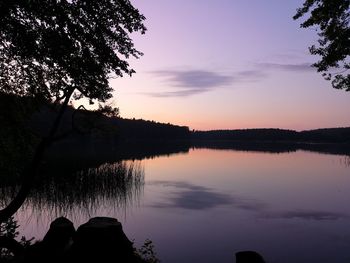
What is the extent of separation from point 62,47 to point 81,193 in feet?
56.8

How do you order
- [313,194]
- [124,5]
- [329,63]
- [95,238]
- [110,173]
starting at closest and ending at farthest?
1. [95,238]
2. [124,5]
3. [329,63]
4. [110,173]
5. [313,194]

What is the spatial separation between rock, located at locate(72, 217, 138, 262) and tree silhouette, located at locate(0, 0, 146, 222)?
2.39 m

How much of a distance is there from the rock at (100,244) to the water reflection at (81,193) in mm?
11779

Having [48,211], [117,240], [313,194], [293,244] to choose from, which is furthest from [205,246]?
[313,194]

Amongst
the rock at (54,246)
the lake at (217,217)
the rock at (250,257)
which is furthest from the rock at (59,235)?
the lake at (217,217)

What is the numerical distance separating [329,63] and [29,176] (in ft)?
41.1

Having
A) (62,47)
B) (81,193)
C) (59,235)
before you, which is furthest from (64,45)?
(81,193)

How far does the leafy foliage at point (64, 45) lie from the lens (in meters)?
8.91

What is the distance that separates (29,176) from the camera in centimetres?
1016

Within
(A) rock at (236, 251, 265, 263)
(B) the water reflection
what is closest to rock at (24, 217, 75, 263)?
(A) rock at (236, 251, 265, 263)

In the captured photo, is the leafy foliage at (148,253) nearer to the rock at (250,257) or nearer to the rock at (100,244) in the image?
the rock at (100,244)

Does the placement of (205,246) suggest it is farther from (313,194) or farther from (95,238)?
(313,194)

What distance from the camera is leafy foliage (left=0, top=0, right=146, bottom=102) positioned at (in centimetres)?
891

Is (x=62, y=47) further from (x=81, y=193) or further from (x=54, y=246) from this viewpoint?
(x=81, y=193)
